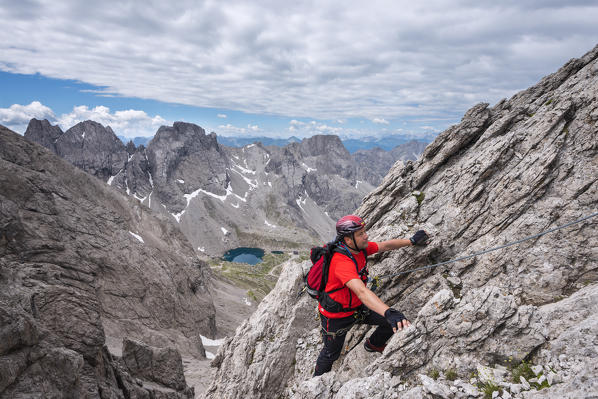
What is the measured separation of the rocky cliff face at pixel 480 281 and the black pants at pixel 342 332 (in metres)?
0.74

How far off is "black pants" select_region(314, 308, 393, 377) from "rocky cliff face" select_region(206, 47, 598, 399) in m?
0.74

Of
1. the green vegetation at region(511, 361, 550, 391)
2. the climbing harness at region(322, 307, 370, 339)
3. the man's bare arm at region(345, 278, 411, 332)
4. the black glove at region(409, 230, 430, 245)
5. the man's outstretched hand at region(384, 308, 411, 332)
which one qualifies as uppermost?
the black glove at region(409, 230, 430, 245)

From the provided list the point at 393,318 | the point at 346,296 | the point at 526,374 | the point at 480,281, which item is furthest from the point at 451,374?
the point at 480,281

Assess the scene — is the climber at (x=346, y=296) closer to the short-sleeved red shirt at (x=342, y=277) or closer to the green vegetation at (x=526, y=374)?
the short-sleeved red shirt at (x=342, y=277)

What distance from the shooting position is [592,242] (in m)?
12.1

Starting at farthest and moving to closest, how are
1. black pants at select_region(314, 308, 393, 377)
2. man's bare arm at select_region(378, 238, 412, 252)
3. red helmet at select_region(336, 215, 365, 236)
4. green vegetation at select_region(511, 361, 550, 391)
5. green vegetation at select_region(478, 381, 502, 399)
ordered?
man's bare arm at select_region(378, 238, 412, 252)
black pants at select_region(314, 308, 393, 377)
red helmet at select_region(336, 215, 365, 236)
green vegetation at select_region(478, 381, 502, 399)
green vegetation at select_region(511, 361, 550, 391)

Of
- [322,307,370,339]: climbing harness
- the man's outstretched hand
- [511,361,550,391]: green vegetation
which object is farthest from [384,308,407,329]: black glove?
[511,361,550,391]: green vegetation

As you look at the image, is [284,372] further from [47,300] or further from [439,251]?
[47,300]

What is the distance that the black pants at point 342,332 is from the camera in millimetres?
10922

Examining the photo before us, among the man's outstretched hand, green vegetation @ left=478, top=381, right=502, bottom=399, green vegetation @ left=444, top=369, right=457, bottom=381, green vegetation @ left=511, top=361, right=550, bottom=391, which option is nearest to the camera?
green vegetation @ left=511, top=361, right=550, bottom=391

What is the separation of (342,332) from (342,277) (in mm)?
2785

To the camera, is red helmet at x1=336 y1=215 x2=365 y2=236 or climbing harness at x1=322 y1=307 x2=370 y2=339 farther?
climbing harness at x1=322 y1=307 x2=370 y2=339

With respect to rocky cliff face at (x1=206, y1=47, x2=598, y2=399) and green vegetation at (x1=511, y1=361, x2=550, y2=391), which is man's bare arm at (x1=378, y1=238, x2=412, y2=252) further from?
green vegetation at (x1=511, y1=361, x2=550, y2=391)

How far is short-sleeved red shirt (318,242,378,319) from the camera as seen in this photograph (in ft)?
31.7
